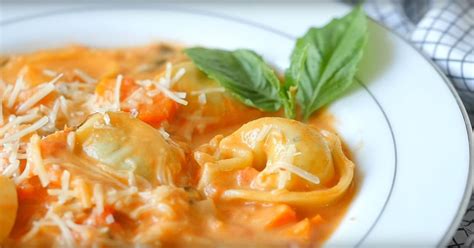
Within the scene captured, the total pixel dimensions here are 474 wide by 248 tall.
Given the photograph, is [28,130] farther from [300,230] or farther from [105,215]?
[300,230]

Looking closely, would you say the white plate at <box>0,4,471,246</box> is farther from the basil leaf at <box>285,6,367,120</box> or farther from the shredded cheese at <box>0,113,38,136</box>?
the shredded cheese at <box>0,113,38,136</box>

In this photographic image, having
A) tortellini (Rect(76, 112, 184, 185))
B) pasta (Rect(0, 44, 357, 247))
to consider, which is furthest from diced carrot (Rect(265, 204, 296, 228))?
tortellini (Rect(76, 112, 184, 185))

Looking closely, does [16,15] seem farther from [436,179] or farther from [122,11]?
[436,179]

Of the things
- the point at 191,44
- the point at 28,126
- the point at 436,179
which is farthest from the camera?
the point at 191,44

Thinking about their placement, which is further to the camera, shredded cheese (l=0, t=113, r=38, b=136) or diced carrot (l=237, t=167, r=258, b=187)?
shredded cheese (l=0, t=113, r=38, b=136)

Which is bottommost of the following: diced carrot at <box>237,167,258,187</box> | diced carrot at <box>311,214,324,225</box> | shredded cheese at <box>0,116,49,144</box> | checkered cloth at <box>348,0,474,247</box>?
diced carrot at <box>311,214,324,225</box>

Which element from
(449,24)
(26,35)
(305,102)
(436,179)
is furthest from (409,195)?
(26,35)

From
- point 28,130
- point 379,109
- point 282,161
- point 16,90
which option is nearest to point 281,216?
point 282,161

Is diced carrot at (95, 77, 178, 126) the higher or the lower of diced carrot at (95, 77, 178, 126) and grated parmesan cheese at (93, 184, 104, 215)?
the higher
